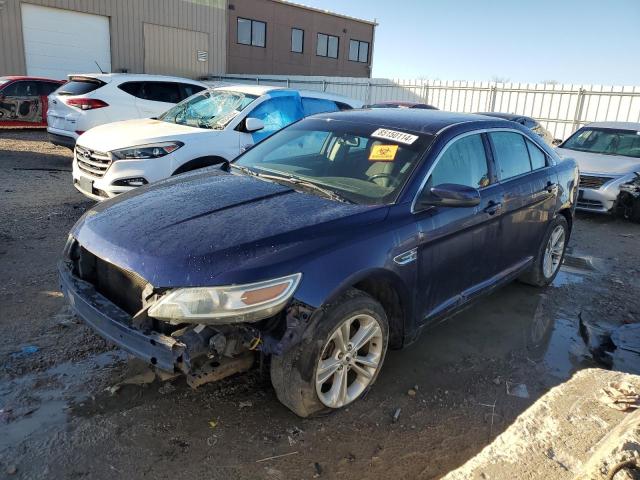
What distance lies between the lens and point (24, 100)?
13.7m

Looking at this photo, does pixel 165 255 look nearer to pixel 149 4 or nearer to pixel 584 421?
pixel 584 421

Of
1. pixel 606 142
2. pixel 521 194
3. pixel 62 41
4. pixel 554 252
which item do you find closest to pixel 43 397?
pixel 521 194

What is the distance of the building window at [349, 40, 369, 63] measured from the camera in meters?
36.5

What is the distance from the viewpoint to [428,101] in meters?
20.0

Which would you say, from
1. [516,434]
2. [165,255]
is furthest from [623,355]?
[165,255]

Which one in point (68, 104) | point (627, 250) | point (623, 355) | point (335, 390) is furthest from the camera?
point (68, 104)

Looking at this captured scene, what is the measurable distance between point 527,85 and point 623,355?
15.7 m

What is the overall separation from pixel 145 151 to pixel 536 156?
4.25m

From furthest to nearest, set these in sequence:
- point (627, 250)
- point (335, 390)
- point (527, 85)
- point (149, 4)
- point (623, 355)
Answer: point (149, 4) < point (527, 85) < point (627, 250) < point (623, 355) < point (335, 390)

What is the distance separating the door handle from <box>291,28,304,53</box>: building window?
101ft

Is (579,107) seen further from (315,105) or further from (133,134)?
(133,134)

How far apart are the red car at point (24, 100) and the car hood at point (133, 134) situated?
28.6 ft

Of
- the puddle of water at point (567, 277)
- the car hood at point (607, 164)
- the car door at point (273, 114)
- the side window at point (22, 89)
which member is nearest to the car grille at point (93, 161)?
the car door at point (273, 114)

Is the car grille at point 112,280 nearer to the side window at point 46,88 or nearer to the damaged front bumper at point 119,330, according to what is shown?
the damaged front bumper at point 119,330
